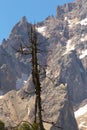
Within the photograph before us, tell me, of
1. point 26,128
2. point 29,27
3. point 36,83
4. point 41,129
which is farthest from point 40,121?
point 26,128

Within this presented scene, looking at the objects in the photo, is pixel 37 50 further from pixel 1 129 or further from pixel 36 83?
pixel 1 129

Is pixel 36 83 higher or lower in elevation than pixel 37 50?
lower

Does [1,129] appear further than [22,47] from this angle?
Yes

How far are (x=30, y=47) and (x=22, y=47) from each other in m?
0.32

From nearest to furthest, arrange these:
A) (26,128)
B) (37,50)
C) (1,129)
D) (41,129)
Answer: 1. (41,129)
2. (37,50)
3. (26,128)
4. (1,129)

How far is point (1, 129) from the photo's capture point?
37.4m

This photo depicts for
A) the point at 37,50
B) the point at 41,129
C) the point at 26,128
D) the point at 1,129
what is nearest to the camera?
the point at 41,129

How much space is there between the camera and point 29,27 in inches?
629

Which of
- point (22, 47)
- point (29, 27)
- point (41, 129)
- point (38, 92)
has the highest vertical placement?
point (29, 27)

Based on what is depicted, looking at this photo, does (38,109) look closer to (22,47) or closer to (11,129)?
(11,129)

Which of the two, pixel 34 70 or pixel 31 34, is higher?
pixel 31 34

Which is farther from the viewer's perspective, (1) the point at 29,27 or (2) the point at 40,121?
(1) the point at 29,27

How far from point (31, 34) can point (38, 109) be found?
8.82ft

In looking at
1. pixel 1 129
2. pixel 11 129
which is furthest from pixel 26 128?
pixel 1 129
